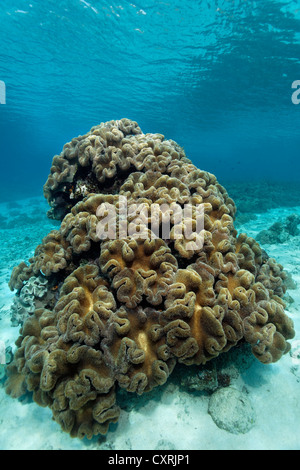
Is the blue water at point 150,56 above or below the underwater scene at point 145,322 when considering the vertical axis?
above

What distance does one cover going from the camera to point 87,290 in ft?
10.6

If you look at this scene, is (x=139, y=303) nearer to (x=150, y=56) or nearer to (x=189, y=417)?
(x=189, y=417)

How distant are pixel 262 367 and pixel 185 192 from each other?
10.2 ft

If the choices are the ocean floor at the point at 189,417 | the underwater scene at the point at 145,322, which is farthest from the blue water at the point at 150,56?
the ocean floor at the point at 189,417

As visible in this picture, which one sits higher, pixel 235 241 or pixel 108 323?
pixel 235 241

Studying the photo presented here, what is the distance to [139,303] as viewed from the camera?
3041 mm

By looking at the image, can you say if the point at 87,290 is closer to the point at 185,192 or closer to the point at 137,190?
the point at 137,190

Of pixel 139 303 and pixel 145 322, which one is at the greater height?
pixel 139 303

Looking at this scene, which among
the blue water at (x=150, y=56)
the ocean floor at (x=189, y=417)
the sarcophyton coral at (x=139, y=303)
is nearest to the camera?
the sarcophyton coral at (x=139, y=303)

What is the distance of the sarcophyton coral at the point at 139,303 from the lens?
2.65 meters

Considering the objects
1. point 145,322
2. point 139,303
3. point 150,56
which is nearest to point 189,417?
point 145,322

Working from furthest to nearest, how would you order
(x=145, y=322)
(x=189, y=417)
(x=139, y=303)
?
(x=189, y=417) → (x=139, y=303) → (x=145, y=322)

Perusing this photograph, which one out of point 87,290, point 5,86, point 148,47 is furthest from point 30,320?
point 5,86

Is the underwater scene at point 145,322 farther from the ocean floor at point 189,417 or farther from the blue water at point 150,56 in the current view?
the blue water at point 150,56
